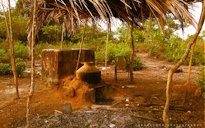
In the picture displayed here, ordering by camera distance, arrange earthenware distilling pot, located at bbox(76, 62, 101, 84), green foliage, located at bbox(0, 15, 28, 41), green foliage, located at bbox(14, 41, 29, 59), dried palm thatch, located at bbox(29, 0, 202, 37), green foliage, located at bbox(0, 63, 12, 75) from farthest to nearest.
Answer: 1. green foliage, located at bbox(0, 15, 28, 41)
2. green foliage, located at bbox(14, 41, 29, 59)
3. green foliage, located at bbox(0, 63, 12, 75)
4. earthenware distilling pot, located at bbox(76, 62, 101, 84)
5. dried palm thatch, located at bbox(29, 0, 202, 37)

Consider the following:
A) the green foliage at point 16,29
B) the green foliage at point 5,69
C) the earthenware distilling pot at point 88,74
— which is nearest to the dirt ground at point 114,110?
the earthenware distilling pot at point 88,74

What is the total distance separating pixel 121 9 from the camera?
628 centimetres

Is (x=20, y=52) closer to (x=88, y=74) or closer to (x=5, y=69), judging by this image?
(x=5, y=69)

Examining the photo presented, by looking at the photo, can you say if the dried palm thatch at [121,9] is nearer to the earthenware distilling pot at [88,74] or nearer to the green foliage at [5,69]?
the earthenware distilling pot at [88,74]

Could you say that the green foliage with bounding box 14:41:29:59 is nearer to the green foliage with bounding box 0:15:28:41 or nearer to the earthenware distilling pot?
the green foliage with bounding box 0:15:28:41

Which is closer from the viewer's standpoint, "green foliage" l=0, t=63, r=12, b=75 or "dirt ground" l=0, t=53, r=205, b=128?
"dirt ground" l=0, t=53, r=205, b=128

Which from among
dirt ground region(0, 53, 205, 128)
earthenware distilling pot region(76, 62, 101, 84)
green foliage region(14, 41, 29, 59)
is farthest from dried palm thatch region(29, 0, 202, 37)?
green foliage region(14, 41, 29, 59)

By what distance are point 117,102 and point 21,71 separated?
4.76 m

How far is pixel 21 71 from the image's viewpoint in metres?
9.82

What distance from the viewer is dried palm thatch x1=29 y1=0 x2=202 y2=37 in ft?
16.1

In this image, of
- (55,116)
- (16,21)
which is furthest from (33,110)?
(16,21)

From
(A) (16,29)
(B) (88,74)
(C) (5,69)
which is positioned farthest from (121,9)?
(A) (16,29)

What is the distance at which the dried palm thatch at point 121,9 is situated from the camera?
4.92 metres

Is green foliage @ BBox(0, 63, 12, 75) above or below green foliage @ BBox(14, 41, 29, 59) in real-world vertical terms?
below
